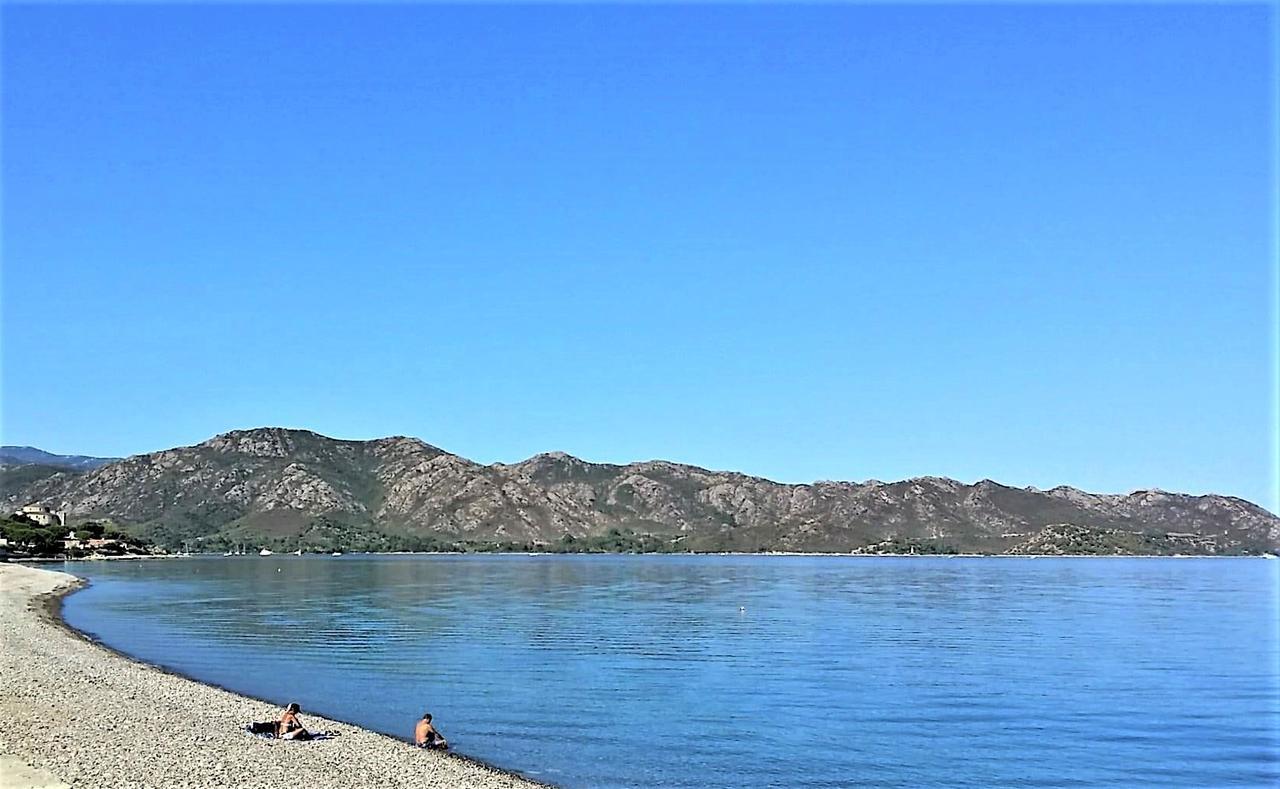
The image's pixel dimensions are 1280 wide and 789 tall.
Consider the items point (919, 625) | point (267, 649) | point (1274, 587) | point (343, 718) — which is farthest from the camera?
point (1274, 587)

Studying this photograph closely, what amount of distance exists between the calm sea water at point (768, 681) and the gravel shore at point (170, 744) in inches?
105

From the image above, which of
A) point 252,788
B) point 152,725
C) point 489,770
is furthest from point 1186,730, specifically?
point 152,725

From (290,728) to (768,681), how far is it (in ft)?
69.4

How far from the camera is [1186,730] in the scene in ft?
112

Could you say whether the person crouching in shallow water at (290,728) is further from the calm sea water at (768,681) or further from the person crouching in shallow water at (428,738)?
the calm sea water at (768,681)

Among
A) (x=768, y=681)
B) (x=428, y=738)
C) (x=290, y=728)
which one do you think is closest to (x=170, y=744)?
(x=290, y=728)

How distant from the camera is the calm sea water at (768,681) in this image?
93.1ft

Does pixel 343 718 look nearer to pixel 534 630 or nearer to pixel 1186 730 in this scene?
pixel 1186 730

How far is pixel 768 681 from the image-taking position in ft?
140

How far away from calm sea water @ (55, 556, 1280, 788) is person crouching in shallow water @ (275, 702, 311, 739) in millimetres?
3778

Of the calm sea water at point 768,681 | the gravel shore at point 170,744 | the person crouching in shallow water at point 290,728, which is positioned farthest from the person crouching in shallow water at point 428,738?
the person crouching in shallow water at point 290,728

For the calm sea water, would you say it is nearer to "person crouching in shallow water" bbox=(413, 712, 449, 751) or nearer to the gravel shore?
"person crouching in shallow water" bbox=(413, 712, 449, 751)

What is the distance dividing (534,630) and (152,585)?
65449 millimetres

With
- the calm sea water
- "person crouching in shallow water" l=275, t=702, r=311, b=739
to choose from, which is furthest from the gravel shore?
the calm sea water
